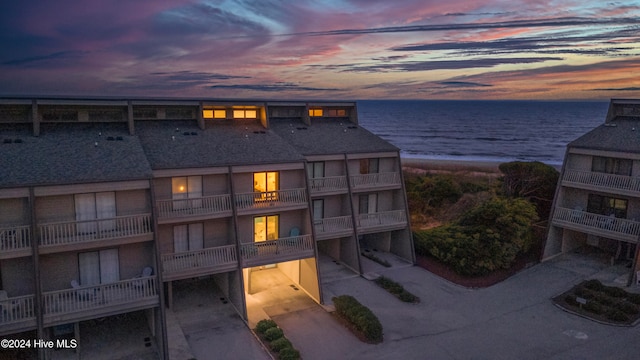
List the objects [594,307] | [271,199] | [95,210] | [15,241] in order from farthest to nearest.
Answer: [271,199] < [594,307] < [95,210] < [15,241]

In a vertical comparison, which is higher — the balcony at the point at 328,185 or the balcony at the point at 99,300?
the balcony at the point at 328,185

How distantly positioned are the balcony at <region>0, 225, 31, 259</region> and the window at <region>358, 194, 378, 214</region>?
1964 cm

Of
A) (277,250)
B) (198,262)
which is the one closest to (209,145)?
(198,262)

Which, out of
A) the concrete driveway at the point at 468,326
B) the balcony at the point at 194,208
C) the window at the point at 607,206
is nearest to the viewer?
the concrete driveway at the point at 468,326

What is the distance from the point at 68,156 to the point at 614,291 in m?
28.8

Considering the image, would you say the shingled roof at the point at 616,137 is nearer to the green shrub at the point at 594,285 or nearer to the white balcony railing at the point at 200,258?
the green shrub at the point at 594,285

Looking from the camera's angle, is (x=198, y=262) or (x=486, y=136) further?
(x=486, y=136)

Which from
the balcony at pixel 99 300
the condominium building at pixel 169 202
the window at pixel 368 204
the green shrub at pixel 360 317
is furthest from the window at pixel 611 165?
the balcony at pixel 99 300

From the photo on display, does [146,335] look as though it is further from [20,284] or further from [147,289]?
[20,284]

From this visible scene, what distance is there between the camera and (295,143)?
2881 centimetres

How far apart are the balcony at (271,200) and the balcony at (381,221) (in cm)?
532

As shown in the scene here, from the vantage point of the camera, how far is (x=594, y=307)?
22781 mm

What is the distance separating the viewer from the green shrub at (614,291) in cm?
2386

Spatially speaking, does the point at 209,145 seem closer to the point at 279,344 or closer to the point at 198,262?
the point at 198,262
